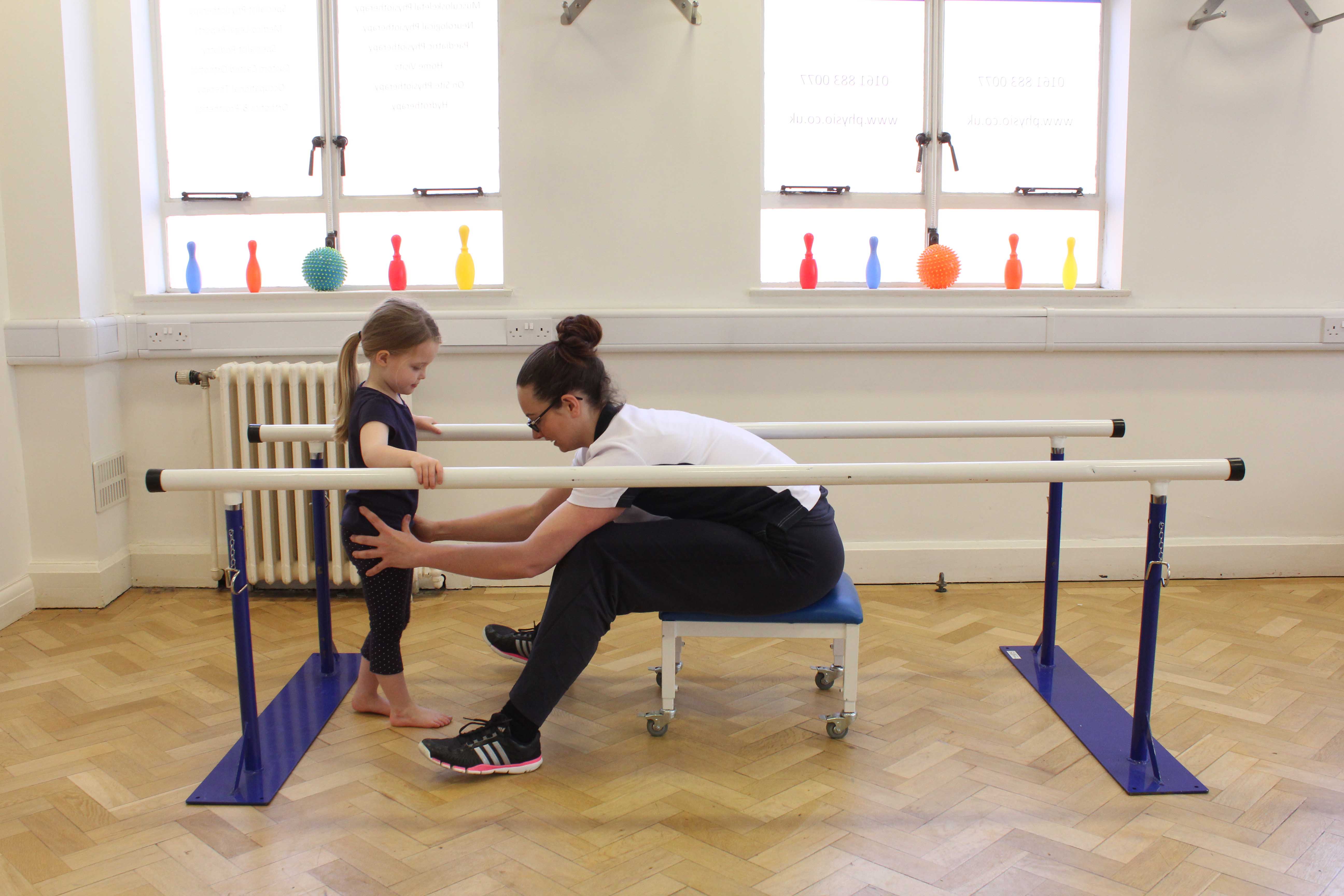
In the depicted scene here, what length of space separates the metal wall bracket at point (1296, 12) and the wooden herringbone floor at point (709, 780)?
6.26 ft

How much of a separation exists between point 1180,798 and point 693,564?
1048 millimetres

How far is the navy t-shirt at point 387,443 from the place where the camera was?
80.1 inches

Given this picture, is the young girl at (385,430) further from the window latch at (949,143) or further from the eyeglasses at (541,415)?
the window latch at (949,143)

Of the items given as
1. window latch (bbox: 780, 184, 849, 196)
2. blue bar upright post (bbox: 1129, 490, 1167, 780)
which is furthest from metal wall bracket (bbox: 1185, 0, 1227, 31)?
blue bar upright post (bbox: 1129, 490, 1167, 780)

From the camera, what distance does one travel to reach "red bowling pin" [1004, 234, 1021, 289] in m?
3.28

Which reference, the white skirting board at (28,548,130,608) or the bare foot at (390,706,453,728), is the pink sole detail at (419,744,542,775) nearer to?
the bare foot at (390,706,453,728)

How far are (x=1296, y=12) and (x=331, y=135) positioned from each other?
3215 millimetres

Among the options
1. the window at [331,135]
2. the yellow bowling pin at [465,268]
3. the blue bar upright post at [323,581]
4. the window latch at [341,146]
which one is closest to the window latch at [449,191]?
the window at [331,135]

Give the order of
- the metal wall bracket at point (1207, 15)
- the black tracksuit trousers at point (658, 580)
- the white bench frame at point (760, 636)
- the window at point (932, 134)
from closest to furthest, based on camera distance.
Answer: the black tracksuit trousers at point (658, 580)
the white bench frame at point (760, 636)
the metal wall bracket at point (1207, 15)
the window at point (932, 134)

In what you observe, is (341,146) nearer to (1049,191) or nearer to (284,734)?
(284,734)

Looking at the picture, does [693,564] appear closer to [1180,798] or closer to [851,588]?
[851,588]

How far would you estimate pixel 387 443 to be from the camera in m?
2.01

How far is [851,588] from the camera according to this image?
2.22m

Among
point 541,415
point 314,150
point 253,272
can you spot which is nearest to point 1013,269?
point 541,415
